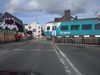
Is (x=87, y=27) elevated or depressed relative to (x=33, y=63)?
elevated

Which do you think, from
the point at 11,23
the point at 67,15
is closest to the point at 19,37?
the point at 11,23

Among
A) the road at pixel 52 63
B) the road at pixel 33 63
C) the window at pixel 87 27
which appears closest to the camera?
the road at pixel 52 63

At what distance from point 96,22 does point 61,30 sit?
8706 millimetres

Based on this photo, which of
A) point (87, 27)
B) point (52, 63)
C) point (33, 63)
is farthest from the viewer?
point (87, 27)

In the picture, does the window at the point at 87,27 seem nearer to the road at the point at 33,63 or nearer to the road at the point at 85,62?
the road at the point at 85,62

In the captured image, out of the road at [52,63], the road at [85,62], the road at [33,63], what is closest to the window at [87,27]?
the road at [85,62]

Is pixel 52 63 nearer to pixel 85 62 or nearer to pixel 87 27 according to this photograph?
pixel 85 62

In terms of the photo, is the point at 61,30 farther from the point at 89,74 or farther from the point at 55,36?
the point at 89,74

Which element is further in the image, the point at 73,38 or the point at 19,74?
the point at 73,38

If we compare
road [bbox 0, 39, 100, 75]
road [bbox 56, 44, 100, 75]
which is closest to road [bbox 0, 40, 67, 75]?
road [bbox 0, 39, 100, 75]

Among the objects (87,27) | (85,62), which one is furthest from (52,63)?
(87,27)

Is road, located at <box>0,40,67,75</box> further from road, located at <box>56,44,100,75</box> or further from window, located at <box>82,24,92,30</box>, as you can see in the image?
window, located at <box>82,24,92,30</box>

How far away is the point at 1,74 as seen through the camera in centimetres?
1034

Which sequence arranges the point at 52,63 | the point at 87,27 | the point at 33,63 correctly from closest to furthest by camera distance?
the point at 33,63
the point at 52,63
the point at 87,27
